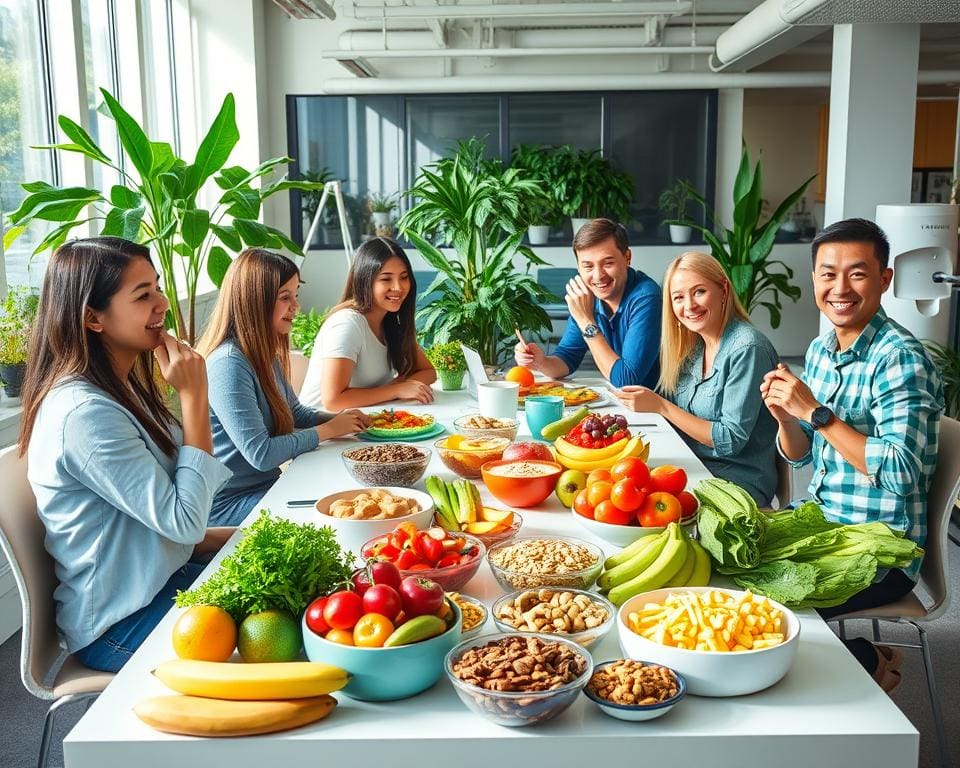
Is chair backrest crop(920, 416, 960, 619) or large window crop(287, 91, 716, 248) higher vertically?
large window crop(287, 91, 716, 248)

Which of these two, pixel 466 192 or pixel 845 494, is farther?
pixel 466 192

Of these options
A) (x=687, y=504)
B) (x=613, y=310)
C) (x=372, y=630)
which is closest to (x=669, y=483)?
(x=687, y=504)

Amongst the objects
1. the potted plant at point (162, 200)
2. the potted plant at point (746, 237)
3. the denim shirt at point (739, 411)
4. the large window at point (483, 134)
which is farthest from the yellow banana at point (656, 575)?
the large window at point (483, 134)

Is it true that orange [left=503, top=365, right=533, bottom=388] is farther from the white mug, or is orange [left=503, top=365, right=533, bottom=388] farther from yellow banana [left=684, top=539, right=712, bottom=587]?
yellow banana [left=684, top=539, right=712, bottom=587]

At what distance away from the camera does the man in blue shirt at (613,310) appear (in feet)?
11.2

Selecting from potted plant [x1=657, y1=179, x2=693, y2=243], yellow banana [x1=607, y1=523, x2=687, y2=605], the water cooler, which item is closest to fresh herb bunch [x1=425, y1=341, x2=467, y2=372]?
yellow banana [x1=607, y1=523, x2=687, y2=605]

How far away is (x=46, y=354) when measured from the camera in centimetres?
179

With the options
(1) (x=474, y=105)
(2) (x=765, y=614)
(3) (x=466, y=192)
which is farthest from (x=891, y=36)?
(2) (x=765, y=614)

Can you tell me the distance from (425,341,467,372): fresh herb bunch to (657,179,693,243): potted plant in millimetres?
5037

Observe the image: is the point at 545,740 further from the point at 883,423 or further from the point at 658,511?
the point at 883,423

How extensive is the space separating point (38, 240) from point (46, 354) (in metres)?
3.02

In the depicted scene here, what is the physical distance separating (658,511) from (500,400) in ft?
3.33

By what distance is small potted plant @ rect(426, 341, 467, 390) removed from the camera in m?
3.32

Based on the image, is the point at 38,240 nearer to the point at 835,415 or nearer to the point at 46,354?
the point at 46,354
